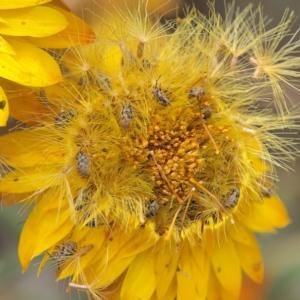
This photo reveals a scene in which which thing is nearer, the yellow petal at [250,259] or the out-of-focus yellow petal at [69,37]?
the out-of-focus yellow petal at [69,37]

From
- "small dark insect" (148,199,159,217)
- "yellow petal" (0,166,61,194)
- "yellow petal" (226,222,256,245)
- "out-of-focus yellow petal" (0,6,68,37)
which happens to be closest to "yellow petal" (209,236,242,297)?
"yellow petal" (226,222,256,245)

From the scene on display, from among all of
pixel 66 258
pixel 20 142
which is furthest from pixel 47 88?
pixel 66 258

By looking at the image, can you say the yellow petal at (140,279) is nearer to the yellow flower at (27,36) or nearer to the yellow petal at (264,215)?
the yellow petal at (264,215)

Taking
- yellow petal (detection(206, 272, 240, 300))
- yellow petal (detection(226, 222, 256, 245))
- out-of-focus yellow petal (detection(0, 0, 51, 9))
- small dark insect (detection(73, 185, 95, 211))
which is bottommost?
yellow petal (detection(206, 272, 240, 300))

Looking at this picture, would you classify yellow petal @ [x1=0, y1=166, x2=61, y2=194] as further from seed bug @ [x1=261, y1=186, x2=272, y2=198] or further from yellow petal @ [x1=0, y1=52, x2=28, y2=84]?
seed bug @ [x1=261, y1=186, x2=272, y2=198]

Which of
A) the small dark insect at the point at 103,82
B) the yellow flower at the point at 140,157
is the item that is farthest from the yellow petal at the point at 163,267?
the small dark insect at the point at 103,82

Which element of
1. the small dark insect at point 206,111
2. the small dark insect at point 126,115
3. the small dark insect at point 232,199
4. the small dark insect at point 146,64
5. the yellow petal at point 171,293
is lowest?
the yellow petal at point 171,293

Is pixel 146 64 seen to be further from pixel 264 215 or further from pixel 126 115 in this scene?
pixel 264 215
